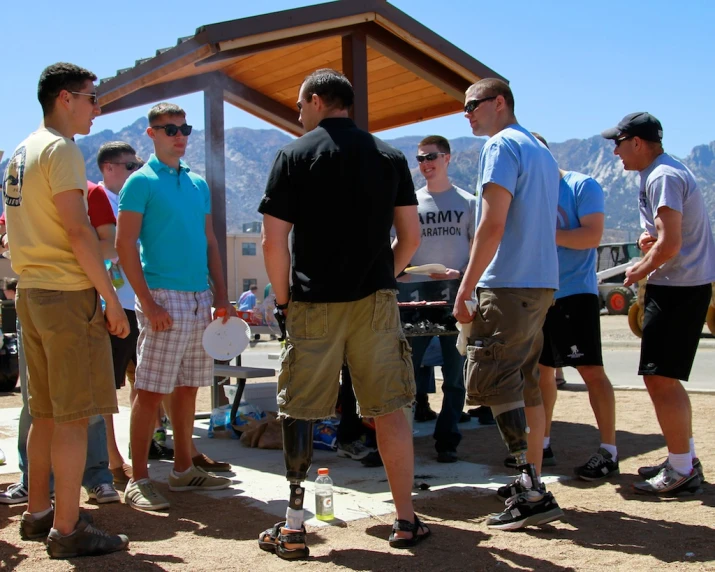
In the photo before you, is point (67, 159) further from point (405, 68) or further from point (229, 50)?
point (405, 68)

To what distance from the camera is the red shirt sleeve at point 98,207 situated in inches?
164

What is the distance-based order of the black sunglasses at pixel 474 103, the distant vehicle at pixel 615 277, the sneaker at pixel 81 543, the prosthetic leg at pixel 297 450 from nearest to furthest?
the sneaker at pixel 81 543 → the prosthetic leg at pixel 297 450 → the black sunglasses at pixel 474 103 → the distant vehicle at pixel 615 277

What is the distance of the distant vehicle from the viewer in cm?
2602

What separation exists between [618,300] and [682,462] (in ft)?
74.7

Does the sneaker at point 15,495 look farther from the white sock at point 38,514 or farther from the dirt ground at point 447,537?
the white sock at point 38,514

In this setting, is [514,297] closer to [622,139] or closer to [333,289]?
[333,289]

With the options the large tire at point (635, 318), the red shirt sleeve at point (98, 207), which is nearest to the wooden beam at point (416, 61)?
the red shirt sleeve at point (98, 207)

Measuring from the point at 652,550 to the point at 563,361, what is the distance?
1684mm

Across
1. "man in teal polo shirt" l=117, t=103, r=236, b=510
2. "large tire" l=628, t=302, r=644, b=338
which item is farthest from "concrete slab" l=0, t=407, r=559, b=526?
"large tire" l=628, t=302, r=644, b=338

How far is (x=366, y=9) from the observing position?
6238 mm

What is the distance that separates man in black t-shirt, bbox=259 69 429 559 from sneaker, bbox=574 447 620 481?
155cm

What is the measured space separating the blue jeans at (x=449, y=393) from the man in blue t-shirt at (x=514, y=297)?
1468 millimetres

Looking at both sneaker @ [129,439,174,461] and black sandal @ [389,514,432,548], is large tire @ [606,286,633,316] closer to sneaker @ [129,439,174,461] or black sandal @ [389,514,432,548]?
sneaker @ [129,439,174,461]

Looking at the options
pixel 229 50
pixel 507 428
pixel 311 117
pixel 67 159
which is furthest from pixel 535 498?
pixel 229 50
